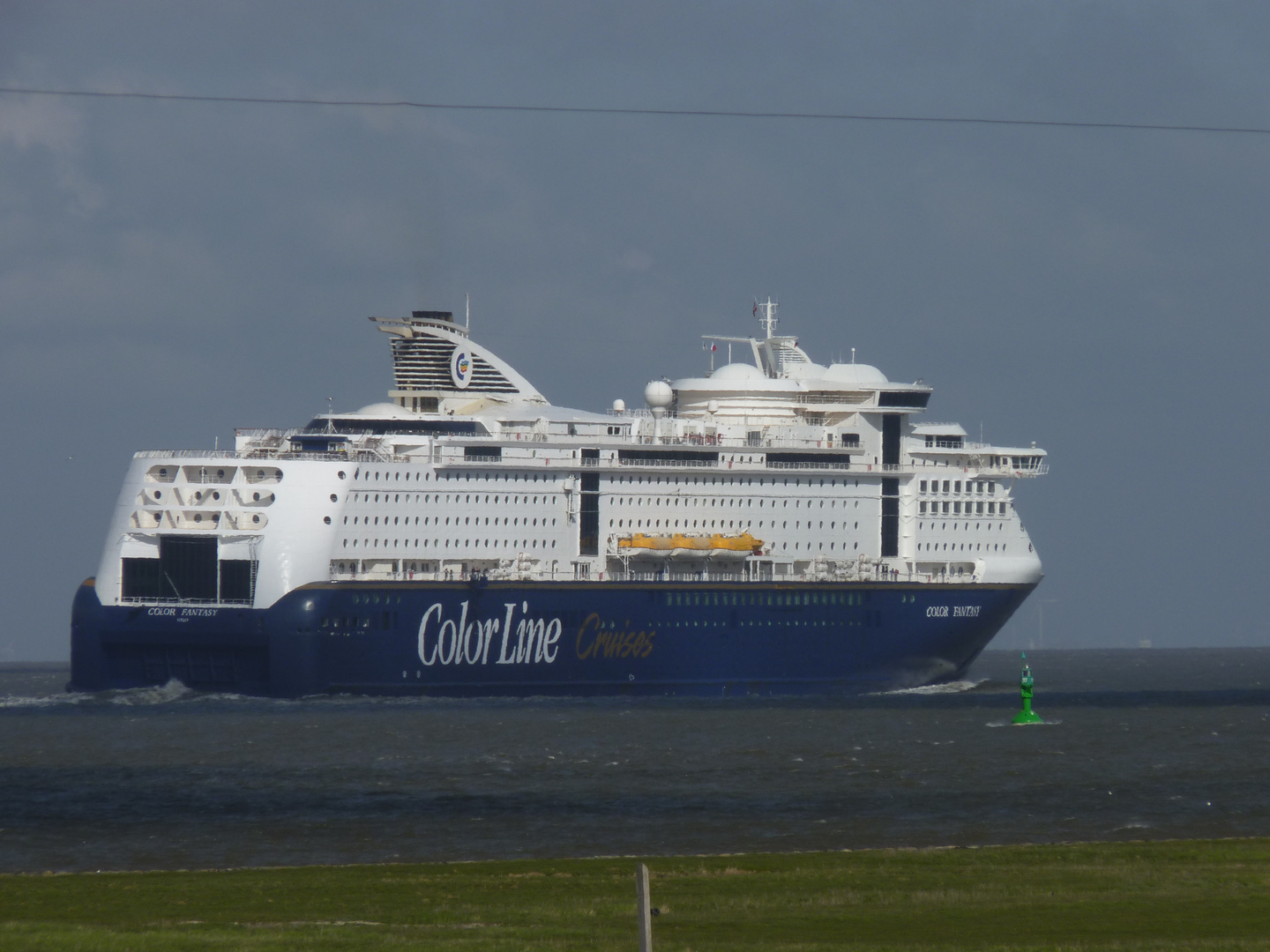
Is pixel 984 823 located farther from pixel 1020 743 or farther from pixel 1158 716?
pixel 1158 716

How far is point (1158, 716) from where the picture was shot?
51.6m

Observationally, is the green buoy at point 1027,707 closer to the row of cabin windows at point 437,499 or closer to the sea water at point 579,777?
the sea water at point 579,777

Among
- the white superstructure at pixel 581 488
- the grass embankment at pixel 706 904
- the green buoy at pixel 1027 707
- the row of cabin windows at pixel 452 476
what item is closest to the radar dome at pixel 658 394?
the white superstructure at pixel 581 488

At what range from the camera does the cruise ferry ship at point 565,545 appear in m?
47.7

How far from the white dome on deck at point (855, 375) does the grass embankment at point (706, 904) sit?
114ft

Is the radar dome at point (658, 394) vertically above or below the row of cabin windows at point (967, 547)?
above

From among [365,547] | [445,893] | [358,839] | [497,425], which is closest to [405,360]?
[497,425]

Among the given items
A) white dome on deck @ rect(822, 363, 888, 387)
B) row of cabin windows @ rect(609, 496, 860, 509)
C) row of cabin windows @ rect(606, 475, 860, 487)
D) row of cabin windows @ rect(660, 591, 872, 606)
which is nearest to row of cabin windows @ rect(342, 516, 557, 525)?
row of cabin windows @ rect(609, 496, 860, 509)

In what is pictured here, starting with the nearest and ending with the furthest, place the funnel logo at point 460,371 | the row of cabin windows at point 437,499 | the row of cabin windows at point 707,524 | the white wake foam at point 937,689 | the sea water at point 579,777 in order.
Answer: the sea water at point 579,777 → the row of cabin windows at point 437,499 → the row of cabin windows at point 707,524 → the funnel logo at point 460,371 → the white wake foam at point 937,689

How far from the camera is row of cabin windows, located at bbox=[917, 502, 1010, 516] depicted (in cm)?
5866

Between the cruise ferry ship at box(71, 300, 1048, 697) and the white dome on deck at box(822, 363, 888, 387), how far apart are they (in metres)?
0.11

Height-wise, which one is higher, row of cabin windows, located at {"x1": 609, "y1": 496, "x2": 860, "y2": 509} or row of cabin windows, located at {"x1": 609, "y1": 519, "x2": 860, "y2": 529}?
row of cabin windows, located at {"x1": 609, "y1": 496, "x2": 860, "y2": 509}

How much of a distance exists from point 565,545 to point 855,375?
36.5 ft

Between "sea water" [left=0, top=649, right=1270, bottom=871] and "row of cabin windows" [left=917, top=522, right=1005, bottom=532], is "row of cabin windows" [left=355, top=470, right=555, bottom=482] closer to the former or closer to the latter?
"sea water" [left=0, top=649, right=1270, bottom=871]
